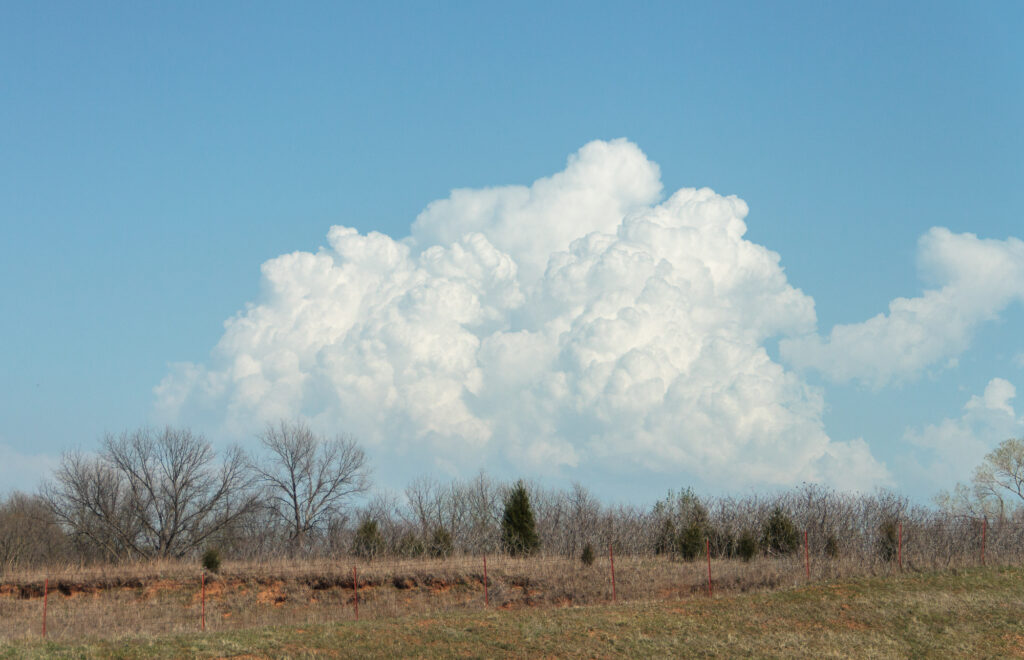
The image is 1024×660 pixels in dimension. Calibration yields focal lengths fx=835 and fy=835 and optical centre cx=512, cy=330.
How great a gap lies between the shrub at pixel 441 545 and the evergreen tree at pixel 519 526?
2.72 meters

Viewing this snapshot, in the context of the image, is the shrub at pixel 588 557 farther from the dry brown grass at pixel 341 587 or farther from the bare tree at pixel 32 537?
the bare tree at pixel 32 537

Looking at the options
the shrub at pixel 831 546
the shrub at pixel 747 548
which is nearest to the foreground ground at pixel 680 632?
the shrub at pixel 831 546

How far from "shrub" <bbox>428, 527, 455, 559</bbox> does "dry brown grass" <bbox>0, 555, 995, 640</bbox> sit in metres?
3.99

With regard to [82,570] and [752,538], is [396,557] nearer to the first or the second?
[82,570]

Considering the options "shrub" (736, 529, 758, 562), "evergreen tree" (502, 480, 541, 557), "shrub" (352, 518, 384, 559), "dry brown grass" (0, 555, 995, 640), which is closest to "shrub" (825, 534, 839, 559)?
"dry brown grass" (0, 555, 995, 640)

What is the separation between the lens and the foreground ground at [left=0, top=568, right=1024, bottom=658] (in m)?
20.6

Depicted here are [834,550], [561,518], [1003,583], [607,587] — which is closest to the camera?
[1003,583]

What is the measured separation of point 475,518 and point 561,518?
516 inches

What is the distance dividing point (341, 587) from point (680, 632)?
15945mm

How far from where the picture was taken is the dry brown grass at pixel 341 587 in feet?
95.3

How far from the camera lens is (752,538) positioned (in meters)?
37.6

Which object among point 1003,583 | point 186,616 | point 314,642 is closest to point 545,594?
point 314,642

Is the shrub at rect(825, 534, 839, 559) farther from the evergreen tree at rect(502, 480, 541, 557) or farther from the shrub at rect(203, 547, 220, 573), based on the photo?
the shrub at rect(203, 547, 220, 573)

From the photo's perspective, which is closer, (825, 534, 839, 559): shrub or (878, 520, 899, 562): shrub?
(878, 520, 899, 562): shrub
